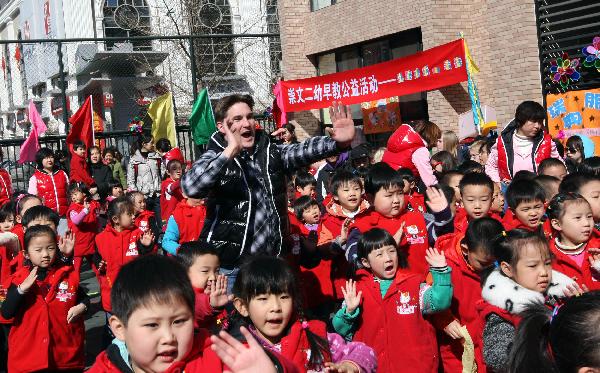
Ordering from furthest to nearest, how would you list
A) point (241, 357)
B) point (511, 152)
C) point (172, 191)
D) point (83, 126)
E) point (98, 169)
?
1. point (83, 126)
2. point (98, 169)
3. point (172, 191)
4. point (511, 152)
5. point (241, 357)

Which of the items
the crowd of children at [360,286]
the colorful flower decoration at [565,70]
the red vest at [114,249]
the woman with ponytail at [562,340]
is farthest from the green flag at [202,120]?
the woman with ponytail at [562,340]

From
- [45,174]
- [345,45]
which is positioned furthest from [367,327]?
[345,45]

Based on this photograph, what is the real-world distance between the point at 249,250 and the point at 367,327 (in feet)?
2.79

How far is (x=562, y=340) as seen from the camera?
224 centimetres

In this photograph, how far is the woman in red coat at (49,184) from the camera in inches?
415

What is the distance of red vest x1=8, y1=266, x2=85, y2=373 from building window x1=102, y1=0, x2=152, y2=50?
16798 mm

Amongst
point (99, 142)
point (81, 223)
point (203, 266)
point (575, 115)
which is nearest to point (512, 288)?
point (203, 266)

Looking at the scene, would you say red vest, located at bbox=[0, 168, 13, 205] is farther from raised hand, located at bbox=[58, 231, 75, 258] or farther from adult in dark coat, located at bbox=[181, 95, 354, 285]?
adult in dark coat, located at bbox=[181, 95, 354, 285]

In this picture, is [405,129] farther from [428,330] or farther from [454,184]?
[428,330]

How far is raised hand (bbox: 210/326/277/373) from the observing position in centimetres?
210

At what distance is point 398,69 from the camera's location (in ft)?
47.2

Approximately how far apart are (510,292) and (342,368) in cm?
91

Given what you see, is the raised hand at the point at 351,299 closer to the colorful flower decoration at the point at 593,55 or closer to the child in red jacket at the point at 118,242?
the child in red jacket at the point at 118,242

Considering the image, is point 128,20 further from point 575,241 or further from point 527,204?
point 575,241
